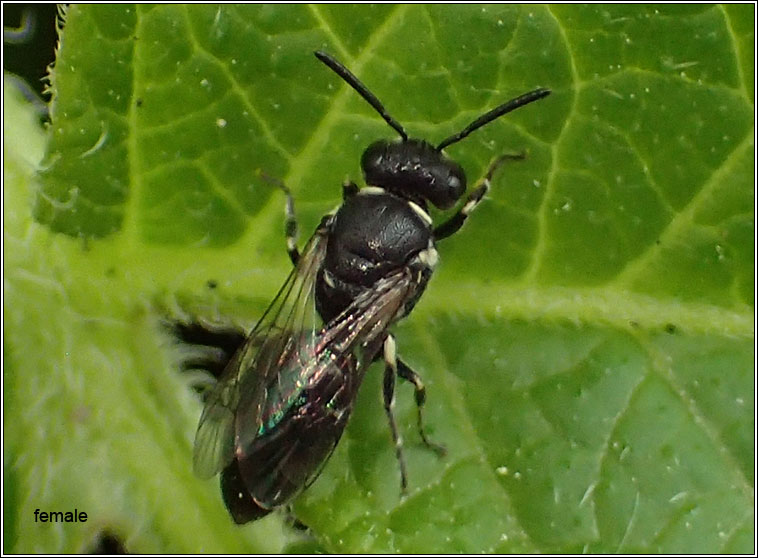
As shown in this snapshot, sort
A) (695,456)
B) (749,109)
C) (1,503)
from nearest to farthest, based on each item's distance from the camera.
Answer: (749,109) < (695,456) < (1,503)

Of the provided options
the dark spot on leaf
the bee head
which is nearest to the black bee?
the bee head

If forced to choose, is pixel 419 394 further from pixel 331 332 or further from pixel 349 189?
pixel 349 189

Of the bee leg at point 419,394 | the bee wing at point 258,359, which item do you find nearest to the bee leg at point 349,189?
the bee wing at point 258,359

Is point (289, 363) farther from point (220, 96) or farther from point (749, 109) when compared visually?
point (749, 109)

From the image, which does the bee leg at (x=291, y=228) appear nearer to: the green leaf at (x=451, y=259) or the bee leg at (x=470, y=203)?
the green leaf at (x=451, y=259)

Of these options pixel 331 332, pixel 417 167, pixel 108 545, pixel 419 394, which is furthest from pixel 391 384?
pixel 108 545

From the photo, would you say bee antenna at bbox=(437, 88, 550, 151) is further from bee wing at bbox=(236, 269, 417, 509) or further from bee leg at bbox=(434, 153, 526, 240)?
bee wing at bbox=(236, 269, 417, 509)

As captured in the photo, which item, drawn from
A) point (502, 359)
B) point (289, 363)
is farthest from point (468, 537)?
point (289, 363)
